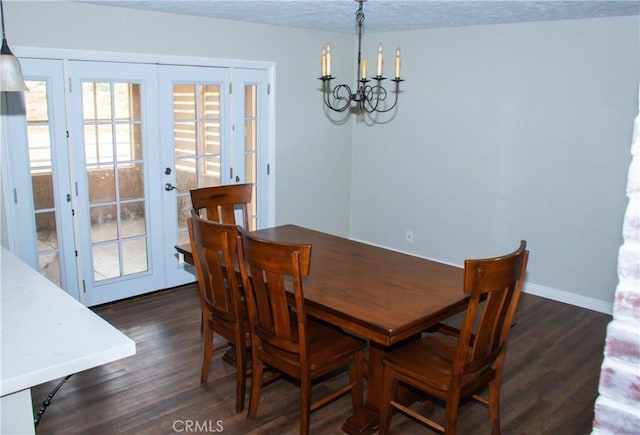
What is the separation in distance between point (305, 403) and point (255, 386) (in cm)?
34

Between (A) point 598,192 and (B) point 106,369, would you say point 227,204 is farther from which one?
(A) point 598,192

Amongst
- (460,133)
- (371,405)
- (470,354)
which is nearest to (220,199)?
(371,405)

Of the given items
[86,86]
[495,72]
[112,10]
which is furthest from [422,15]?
[86,86]

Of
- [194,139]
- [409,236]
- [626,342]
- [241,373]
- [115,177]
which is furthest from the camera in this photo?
[409,236]

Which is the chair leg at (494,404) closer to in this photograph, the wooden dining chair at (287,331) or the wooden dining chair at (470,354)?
the wooden dining chair at (470,354)

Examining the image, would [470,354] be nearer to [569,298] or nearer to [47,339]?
[47,339]

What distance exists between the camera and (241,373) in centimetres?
294

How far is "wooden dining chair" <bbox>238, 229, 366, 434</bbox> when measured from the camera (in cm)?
241

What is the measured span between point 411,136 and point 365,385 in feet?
9.57

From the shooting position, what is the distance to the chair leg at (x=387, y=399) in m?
2.68

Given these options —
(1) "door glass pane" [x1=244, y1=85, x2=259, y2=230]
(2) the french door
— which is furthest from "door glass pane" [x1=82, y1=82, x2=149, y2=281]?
(1) "door glass pane" [x1=244, y1=85, x2=259, y2=230]

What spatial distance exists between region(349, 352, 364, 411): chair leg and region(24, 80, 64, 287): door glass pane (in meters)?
2.51

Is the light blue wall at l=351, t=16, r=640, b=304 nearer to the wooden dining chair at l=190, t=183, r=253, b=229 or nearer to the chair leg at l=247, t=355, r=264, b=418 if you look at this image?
the wooden dining chair at l=190, t=183, r=253, b=229

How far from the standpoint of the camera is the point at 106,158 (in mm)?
4285
